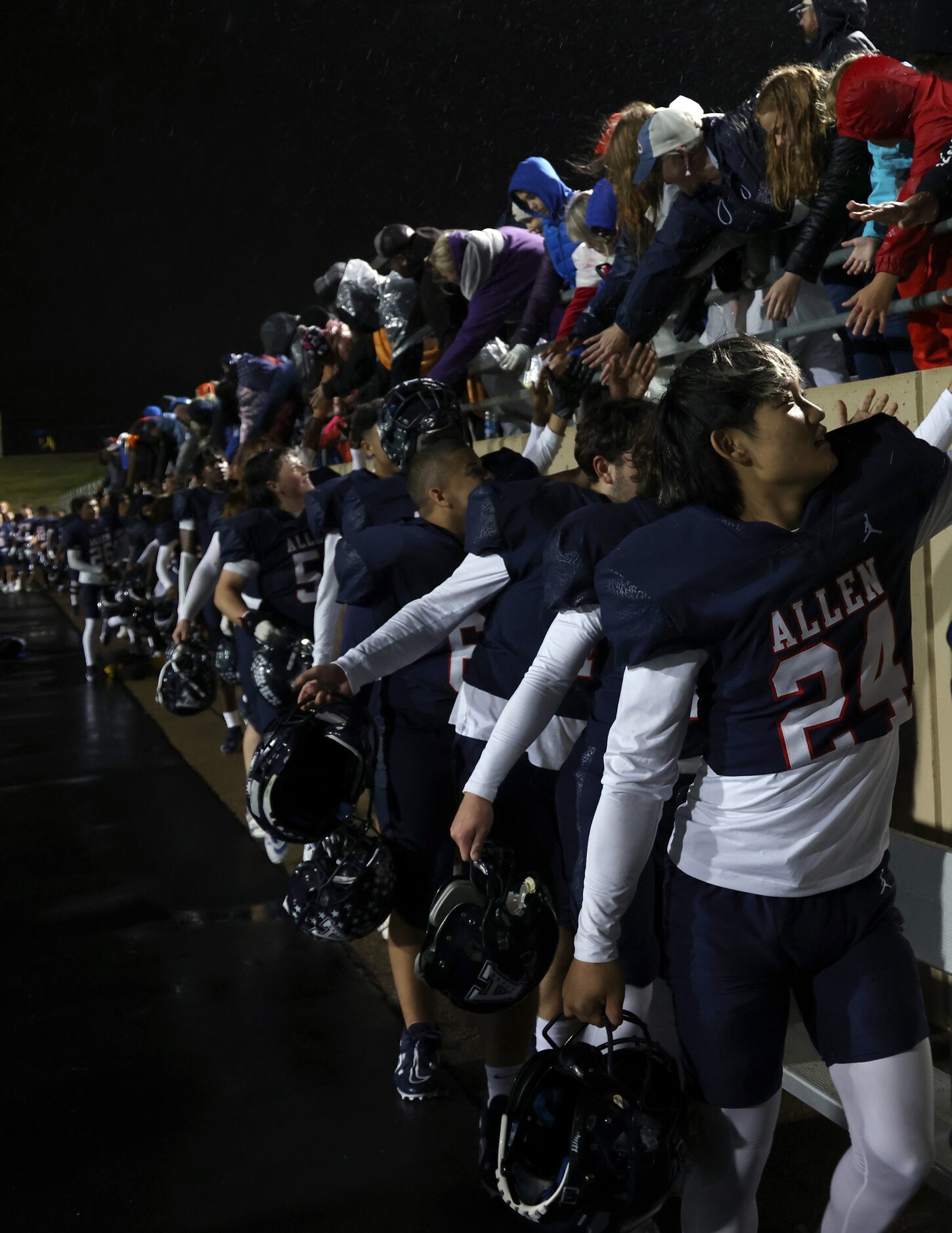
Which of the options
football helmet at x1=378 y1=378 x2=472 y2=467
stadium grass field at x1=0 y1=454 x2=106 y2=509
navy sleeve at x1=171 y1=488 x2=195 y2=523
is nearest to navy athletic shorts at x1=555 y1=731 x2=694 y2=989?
football helmet at x1=378 y1=378 x2=472 y2=467

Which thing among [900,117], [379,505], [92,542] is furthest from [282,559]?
[92,542]

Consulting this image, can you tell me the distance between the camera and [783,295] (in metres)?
3.35

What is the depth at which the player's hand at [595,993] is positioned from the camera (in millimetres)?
1853

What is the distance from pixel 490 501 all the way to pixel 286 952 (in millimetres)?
2439

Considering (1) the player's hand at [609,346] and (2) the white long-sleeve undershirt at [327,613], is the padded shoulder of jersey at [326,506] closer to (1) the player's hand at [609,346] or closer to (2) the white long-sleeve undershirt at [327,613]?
(2) the white long-sleeve undershirt at [327,613]

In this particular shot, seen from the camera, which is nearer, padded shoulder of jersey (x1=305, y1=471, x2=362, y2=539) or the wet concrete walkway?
the wet concrete walkway

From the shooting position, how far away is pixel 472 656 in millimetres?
3018

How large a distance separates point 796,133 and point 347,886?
2520mm

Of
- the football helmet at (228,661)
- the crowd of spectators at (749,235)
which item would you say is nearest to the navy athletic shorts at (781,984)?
the crowd of spectators at (749,235)

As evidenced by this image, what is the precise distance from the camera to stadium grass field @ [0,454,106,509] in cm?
3859

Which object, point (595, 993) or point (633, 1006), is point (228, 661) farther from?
point (595, 993)

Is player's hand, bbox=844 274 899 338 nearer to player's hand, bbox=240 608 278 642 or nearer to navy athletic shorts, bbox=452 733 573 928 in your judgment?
navy athletic shorts, bbox=452 733 573 928

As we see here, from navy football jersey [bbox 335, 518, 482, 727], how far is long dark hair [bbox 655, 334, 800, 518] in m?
1.43

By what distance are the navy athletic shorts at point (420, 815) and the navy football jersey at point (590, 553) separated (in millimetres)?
1114
